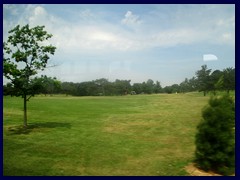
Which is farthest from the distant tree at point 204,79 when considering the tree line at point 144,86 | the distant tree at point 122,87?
the distant tree at point 122,87

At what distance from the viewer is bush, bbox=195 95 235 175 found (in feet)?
32.1

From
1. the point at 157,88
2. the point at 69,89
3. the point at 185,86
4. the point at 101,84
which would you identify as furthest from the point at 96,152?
the point at 157,88

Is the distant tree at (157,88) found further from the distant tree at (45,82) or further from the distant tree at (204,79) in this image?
the distant tree at (45,82)

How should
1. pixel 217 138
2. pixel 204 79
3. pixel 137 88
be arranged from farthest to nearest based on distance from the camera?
pixel 137 88
pixel 204 79
pixel 217 138

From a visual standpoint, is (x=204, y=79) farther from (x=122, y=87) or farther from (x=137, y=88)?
(x=137, y=88)

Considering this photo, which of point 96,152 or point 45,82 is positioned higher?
point 45,82

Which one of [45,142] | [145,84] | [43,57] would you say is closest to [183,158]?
[45,142]

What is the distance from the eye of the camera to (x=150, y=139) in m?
16.9

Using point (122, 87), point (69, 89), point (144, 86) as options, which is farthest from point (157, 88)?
point (69, 89)

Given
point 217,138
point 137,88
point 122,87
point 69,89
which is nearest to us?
point 217,138

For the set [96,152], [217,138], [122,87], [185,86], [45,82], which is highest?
[185,86]

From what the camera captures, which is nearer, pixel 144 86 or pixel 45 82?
pixel 45 82

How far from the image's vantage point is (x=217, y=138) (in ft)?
32.1

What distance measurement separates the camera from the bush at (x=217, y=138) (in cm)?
978
